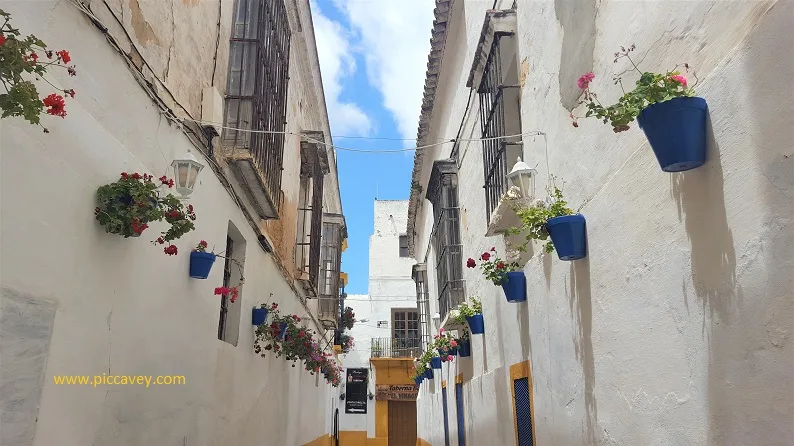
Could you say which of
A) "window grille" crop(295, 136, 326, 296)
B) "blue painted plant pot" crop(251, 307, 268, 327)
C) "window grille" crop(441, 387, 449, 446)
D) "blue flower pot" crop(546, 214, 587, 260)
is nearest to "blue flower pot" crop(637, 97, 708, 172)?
"blue flower pot" crop(546, 214, 587, 260)

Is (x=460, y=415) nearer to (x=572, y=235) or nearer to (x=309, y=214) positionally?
(x=309, y=214)

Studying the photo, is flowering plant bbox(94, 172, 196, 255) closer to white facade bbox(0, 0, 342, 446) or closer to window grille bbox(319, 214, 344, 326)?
white facade bbox(0, 0, 342, 446)

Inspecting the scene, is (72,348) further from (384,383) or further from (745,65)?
(384,383)

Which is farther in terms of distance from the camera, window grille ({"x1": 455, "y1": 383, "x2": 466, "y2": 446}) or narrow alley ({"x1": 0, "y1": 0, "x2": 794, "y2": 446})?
window grille ({"x1": 455, "y1": 383, "x2": 466, "y2": 446})

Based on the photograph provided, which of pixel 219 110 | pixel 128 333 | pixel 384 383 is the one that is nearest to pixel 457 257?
pixel 219 110

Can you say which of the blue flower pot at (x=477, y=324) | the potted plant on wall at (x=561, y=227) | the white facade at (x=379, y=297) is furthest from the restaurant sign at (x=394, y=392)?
the potted plant on wall at (x=561, y=227)

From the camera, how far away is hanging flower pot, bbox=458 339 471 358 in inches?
318

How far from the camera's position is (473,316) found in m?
7.04

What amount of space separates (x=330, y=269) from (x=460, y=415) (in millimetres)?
5468

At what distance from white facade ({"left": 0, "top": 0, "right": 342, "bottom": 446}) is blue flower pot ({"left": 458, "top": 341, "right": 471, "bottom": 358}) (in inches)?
127

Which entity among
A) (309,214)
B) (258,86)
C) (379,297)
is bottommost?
(258,86)

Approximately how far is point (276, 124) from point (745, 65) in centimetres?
570

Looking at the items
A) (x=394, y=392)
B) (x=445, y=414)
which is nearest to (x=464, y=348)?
(x=445, y=414)

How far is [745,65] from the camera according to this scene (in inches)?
72.6
